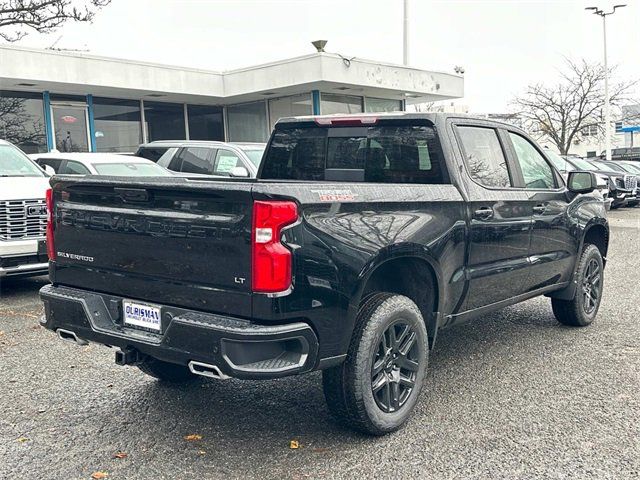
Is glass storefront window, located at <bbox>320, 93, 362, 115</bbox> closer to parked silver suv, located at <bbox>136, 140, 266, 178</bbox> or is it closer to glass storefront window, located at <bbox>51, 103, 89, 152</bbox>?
glass storefront window, located at <bbox>51, 103, 89, 152</bbox>

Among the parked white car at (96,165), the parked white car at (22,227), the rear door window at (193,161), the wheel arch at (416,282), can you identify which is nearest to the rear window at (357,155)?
the wheel arch at (416,282)

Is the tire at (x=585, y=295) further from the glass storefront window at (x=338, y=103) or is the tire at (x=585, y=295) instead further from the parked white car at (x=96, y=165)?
the glass storefront window at (x=338, y=103)

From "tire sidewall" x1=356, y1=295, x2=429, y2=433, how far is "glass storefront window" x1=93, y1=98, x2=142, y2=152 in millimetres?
16904

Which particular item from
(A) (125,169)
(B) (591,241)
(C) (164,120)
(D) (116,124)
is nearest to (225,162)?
(A) (125,169)

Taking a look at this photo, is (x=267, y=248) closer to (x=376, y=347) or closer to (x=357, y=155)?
(x=376, y=347)

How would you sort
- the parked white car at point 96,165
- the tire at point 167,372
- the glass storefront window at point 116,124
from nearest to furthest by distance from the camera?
the tire at point 167,372 → the parked white car at point 96,165 → the glass storefront window at point 116,124

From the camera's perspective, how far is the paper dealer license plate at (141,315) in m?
3.49

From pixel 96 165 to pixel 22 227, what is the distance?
2.65 meters

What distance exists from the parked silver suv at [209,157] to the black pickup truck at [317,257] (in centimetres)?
649

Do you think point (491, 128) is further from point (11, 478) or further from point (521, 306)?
point (11, 478)

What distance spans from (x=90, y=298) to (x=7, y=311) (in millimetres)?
3791

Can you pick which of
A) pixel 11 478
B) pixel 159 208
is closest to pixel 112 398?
pixel 11 478

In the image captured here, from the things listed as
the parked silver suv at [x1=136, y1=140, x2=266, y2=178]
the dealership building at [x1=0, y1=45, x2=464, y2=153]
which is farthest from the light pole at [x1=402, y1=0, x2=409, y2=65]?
the parked silver suv at [x1=136, y1=140, x2=266, y2=178]

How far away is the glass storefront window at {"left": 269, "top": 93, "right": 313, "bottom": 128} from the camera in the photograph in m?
20.3
